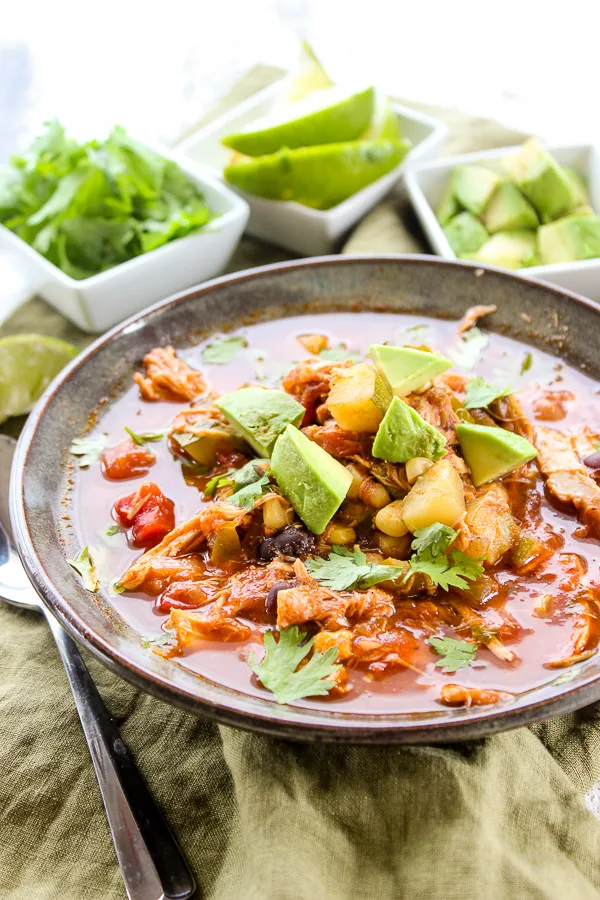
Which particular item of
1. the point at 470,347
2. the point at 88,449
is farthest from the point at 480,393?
the point at 88,449

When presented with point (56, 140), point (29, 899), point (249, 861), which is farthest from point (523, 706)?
point (56, 140)

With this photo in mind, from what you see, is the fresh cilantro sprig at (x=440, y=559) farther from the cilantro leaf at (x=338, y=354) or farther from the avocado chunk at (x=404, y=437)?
the cilantro leaf at (x=338, y=354)

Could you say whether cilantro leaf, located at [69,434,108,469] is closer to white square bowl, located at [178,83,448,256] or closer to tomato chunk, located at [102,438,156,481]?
tomato chunk, located at [102,438,156,481]

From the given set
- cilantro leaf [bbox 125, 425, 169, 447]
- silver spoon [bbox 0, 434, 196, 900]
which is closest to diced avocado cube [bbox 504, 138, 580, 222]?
cilantro leaf [bbox 125, 425, 169, 447]

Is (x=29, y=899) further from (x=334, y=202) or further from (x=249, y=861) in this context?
(x=334, y=202)

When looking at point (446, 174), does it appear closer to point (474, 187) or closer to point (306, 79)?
point (474, 187)

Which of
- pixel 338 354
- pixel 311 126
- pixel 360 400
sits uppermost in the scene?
pixel 311 126

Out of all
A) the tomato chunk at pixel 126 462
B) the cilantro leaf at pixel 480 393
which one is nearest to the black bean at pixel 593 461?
the cilantro leaf at pixel 480 393

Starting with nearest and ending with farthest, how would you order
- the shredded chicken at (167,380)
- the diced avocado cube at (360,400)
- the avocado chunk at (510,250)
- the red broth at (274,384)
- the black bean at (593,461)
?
the red broth at (274,384) < the diced avocado cube at (360,400) < the black bean at (593,461) < the shredded chicken at (167,380) < the avocado chunk at (510,250)
